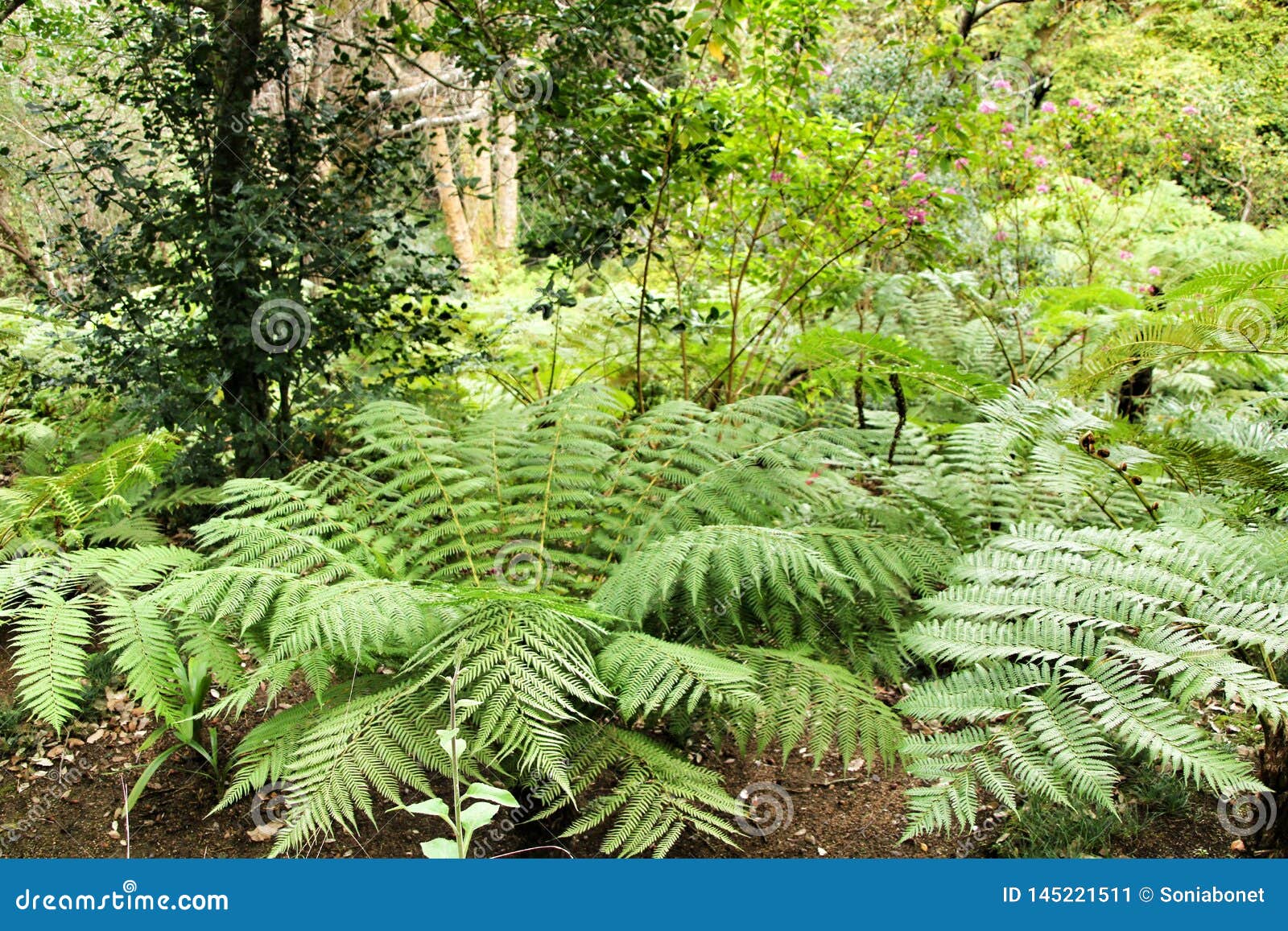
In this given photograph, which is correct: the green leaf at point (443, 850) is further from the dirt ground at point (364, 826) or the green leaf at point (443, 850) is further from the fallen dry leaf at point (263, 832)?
the fallen dry leaf at point (263, 832)

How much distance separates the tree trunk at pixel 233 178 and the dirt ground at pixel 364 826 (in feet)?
3.13

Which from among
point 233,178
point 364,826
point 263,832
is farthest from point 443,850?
point 233,178

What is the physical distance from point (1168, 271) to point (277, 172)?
4.40 m

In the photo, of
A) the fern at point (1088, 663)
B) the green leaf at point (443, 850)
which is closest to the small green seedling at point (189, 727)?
the green leaf at point (443, 850)

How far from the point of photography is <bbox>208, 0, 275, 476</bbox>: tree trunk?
8.11 feet

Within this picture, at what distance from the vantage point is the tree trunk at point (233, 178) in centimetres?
247

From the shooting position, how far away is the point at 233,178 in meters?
2.55

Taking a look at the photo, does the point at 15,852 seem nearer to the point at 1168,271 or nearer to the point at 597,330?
the point at 597,330

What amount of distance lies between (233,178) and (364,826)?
187 cm

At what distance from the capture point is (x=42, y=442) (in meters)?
3.03

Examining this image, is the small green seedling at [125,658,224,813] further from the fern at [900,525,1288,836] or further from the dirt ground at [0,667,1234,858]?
the fern at [900,525,1288,836]

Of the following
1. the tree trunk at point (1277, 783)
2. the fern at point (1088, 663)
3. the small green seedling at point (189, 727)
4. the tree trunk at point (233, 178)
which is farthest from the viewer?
the tree trunk at point (233, 178)

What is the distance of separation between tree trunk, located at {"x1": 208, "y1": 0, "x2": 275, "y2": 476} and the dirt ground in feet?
3.13

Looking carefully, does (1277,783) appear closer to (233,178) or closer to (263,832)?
(263,832)
